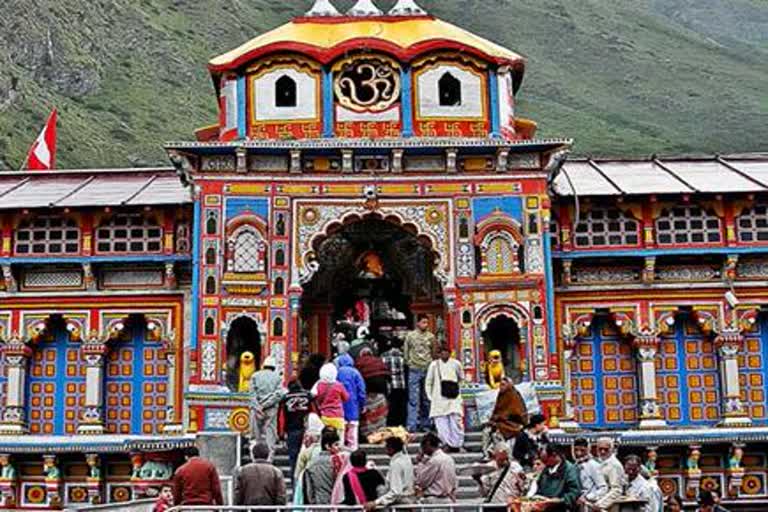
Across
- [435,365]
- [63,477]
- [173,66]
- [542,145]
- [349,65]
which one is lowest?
[63,477]

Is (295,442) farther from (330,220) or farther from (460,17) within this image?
Answer: (460,17)

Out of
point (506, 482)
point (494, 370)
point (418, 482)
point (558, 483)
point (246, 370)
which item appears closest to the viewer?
point (558, 483)

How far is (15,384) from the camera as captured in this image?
2461cm

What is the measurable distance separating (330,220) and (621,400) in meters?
7.48

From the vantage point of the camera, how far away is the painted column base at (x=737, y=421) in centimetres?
2425

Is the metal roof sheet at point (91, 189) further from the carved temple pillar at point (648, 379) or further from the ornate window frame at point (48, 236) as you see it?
the carved temple pillar at point (648, 379)

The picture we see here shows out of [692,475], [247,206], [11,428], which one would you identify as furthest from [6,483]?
[692,475]

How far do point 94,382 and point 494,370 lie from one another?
333 inches

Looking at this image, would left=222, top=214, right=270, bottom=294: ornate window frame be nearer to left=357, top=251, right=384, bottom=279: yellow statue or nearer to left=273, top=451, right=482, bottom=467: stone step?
left=357, top=251, right=384, bottom=279: yellow statue

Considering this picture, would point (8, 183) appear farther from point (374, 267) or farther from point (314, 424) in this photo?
point (314, 424)

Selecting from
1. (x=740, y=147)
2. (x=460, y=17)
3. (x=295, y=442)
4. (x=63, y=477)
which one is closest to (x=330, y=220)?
(x=295, y=442)

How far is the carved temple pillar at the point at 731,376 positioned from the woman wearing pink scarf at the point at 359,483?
39.3ft

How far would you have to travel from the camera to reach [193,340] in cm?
2261

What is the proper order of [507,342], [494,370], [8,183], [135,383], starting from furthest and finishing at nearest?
[8,183] → [135,383] → [507,342] → [494,370]
